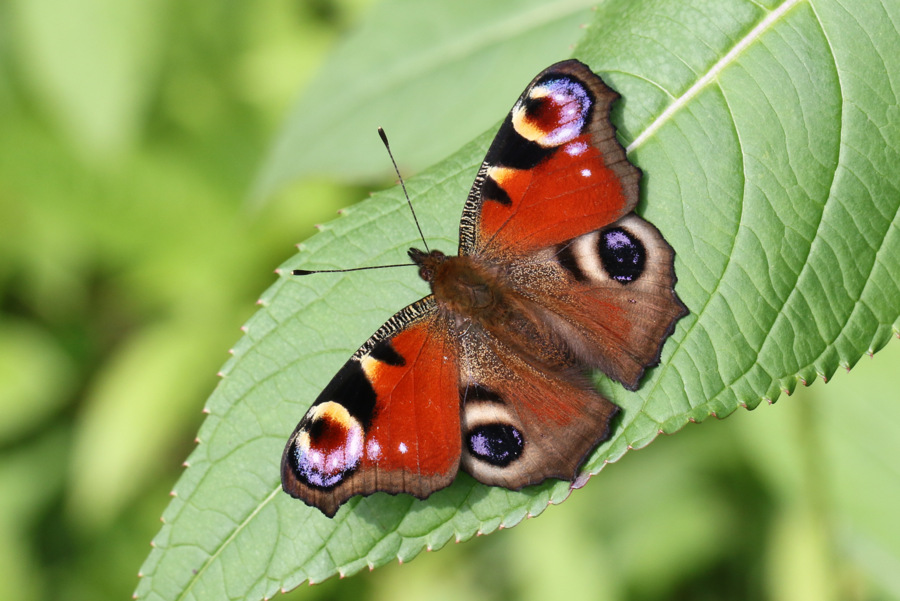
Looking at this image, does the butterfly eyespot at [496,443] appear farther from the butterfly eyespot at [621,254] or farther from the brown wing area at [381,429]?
the butterfly eyespot at [621,254]

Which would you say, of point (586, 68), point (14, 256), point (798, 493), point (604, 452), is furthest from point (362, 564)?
point (14, 256)

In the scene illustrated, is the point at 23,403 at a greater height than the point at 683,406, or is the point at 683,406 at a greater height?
the point at 683,406

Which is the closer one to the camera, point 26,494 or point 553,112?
point 553,112

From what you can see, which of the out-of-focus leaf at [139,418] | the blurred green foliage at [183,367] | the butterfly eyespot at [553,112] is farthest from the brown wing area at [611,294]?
the out-of-focus leaf at [139,418]

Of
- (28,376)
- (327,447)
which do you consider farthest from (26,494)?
(327,447)

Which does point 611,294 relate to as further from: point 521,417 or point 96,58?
point 96,58

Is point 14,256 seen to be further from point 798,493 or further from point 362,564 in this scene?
point 798,493
